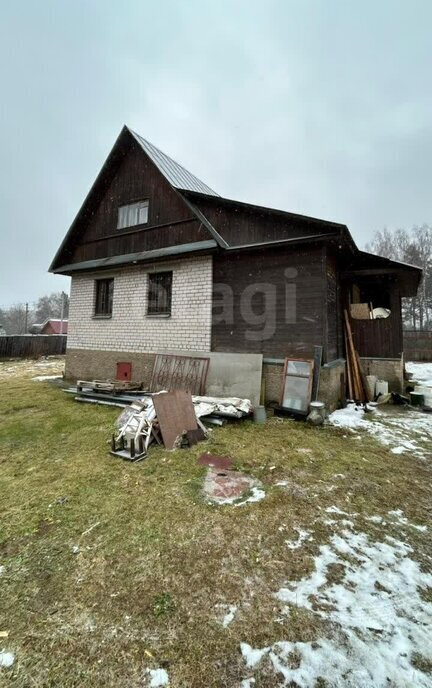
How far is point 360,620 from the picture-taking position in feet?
5.77

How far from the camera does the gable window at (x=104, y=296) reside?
9643mm

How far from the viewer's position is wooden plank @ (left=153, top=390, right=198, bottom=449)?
446cm

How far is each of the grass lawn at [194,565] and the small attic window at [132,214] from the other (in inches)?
285

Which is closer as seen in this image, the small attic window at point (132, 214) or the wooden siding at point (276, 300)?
the wooden siding at point (276, 300)

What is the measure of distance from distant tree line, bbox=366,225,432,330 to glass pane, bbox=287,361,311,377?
94.1 ft

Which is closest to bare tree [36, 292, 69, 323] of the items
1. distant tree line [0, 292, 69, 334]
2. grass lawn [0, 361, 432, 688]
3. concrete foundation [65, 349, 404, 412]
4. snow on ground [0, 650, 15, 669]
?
distant tree line [0, 292, 69, 334]

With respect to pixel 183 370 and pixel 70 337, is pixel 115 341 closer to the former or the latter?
pixel 70 337

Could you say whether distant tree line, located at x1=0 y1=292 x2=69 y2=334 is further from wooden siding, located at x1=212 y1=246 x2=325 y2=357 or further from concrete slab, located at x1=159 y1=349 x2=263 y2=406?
concrete slab, located at x1=159 y1=349 x2=263 y2=406

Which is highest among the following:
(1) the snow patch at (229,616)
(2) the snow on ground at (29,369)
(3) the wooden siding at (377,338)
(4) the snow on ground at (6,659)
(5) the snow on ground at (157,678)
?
(3) the wooden siding at (377,338)

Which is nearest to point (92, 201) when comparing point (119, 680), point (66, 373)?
point (66, 373)

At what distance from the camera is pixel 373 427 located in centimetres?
568

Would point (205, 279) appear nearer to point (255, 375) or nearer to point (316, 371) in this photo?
point (255, 375)

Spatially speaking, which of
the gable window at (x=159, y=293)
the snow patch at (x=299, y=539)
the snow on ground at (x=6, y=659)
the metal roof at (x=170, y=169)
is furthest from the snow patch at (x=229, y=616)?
the metal roof at (x=170, y=169)

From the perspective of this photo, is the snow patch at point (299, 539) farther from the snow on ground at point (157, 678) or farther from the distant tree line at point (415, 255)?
the distant tree line at point (415, 255)
